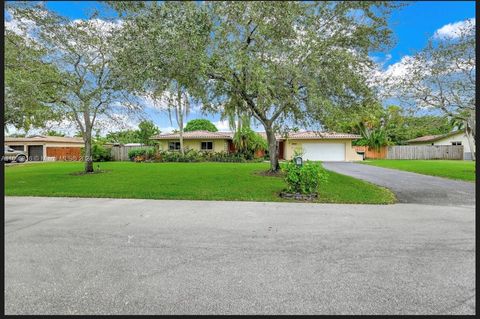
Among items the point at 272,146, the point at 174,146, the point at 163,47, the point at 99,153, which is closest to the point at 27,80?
the point at 163,47

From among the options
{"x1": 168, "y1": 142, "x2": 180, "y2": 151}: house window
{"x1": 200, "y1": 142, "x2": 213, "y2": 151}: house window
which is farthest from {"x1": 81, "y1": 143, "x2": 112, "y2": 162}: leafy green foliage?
{"x1": 200, "y1": 142, "x2": 213, "y2": 151}: house window

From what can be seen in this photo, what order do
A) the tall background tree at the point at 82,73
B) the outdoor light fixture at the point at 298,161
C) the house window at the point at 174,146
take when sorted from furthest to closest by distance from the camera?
the house window at the point at 174,146, the tall background tree at the point at 82,73, the outdoor light fixture at the point at 298,161

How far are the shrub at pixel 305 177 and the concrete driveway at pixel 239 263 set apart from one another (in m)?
1.49

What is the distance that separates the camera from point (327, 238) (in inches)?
150

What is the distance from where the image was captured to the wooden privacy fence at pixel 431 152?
2642cm

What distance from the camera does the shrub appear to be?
260 inches

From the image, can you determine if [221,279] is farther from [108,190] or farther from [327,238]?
[108,190]

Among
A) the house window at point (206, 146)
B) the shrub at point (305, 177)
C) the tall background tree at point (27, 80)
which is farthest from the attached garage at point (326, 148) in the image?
the tall background tree at point (27, 80)

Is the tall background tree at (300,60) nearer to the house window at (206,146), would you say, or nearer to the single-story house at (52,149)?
the house window at (206,146)

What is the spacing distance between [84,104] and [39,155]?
14785 mm

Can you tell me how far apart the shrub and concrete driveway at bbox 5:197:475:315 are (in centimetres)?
149

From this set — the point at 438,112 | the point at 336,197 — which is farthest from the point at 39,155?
the point at 438,112

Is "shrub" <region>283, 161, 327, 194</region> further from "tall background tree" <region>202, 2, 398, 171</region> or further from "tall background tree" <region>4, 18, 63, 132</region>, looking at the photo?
"tall background tree" <region>4, 18, 63, 132</region>

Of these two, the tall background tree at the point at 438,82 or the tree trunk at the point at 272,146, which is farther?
the tree trunk at the point at 272,146
